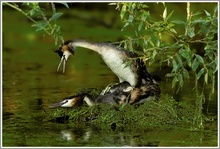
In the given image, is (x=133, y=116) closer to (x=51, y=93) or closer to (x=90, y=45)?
(x=90, y=45)

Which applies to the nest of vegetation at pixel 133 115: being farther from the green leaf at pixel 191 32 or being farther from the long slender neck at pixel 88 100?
the green leaf at pixel 191 32

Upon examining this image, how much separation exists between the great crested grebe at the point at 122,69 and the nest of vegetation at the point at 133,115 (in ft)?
0.55

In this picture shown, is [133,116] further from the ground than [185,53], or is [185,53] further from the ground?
[185,53]

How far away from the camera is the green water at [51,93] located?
901 cm

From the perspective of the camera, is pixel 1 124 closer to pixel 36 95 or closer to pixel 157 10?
pixel 36 95

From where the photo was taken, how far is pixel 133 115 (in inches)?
397

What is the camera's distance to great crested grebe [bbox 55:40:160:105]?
1030 cm

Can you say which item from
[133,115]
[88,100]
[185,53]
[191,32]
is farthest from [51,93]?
[191,32]

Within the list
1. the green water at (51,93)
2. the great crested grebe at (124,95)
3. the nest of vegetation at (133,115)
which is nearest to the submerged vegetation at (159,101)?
the nest of vegetation at (133,115)

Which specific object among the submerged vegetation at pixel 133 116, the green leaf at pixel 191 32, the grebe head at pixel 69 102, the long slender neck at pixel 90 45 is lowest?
the submerged vegetation at pixel 133 116

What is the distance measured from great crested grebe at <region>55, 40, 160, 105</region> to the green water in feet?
2.34

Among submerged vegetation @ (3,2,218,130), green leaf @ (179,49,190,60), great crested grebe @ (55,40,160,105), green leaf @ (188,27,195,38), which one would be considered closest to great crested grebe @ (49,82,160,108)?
great crested grebe @ (55,40,160,105)

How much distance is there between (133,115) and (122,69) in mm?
582

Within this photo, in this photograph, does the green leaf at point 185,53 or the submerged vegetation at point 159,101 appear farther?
the submerged vegetation at point 159,101
